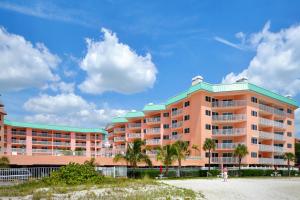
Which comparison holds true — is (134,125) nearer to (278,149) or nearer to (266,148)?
(266,148)

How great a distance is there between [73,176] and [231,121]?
40.0 meters

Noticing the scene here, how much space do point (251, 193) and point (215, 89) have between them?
3606 cm

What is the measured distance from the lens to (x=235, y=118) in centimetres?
6253

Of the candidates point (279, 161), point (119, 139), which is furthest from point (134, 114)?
point (279, 161)

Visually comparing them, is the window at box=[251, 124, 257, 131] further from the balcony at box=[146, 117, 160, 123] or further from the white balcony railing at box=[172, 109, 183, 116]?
the balcony at box=[146, 117, 160, 123]

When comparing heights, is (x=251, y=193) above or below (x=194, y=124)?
below

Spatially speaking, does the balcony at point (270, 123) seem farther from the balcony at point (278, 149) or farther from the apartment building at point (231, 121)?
the balcony at point (278, 149)

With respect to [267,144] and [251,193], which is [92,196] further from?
[267,144]

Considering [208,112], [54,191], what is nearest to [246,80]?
[208,112]

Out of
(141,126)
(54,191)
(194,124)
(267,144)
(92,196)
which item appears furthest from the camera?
(141,126)

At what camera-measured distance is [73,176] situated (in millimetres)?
28422

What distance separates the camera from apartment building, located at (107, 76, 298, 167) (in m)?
61.0

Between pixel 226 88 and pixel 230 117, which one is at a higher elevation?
pixel 226 88

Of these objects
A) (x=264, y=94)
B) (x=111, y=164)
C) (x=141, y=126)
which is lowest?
(x=111, y=164)
